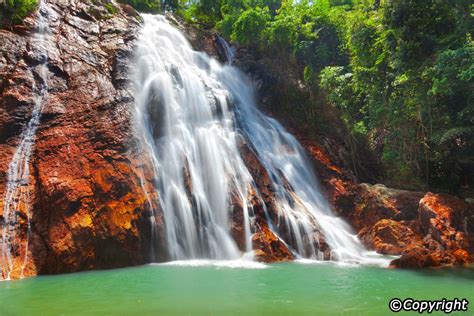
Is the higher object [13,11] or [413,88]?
[13,11]

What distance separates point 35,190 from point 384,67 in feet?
45.1

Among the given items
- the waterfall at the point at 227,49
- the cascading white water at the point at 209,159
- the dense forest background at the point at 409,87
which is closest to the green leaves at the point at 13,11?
the dense forest background at the point at 409,87

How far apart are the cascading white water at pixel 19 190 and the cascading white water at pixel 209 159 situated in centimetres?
334

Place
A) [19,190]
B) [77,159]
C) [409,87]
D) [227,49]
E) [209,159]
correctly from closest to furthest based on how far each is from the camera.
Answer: [19,190] → [77,159] → [209,159] → [409,87] → [227,49]

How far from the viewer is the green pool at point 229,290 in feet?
20.1

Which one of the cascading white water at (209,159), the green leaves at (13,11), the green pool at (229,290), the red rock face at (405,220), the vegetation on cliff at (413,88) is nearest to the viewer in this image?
the green pool at (229,290)

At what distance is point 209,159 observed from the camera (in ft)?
46.5

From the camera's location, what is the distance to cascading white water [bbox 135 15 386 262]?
11.9 meters

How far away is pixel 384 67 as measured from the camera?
15.7m

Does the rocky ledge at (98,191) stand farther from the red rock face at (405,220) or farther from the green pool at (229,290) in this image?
the green pool at (229,290)

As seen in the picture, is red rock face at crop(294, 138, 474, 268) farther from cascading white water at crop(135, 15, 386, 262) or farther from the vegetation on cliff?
the vegetation on cliff

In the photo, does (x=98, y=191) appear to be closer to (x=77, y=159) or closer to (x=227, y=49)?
(x=77, y=159)

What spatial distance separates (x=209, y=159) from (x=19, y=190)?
20.9 ft

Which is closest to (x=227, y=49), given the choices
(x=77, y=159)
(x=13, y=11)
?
(x=13, y=11)
